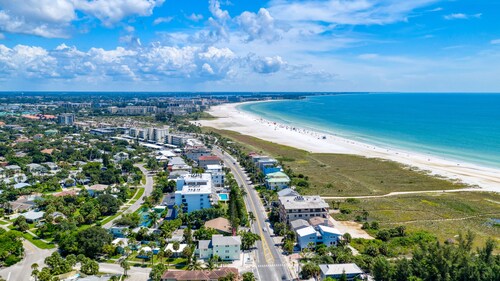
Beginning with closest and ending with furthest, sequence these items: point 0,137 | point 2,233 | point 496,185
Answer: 1. point 2,233
2. point 496,185
3. point 0,137

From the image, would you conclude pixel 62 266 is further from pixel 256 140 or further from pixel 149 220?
pixel 256 140

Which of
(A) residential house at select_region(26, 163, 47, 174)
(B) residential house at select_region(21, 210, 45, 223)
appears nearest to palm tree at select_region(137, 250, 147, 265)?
(B) residential house at select_region(21, 210, 45, 223)

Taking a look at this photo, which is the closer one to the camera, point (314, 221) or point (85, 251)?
point (85, 251)

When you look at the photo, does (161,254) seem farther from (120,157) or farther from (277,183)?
(120,157)

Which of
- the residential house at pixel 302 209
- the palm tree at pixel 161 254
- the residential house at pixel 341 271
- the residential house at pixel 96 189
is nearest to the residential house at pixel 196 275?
the palm tree at pixel 161 254

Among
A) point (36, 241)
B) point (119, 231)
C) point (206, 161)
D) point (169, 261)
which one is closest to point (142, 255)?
point (169, 261)

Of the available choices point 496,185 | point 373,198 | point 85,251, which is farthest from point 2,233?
point 496,185

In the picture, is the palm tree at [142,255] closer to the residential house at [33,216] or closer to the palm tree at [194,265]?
the palm tree at [194,265]
